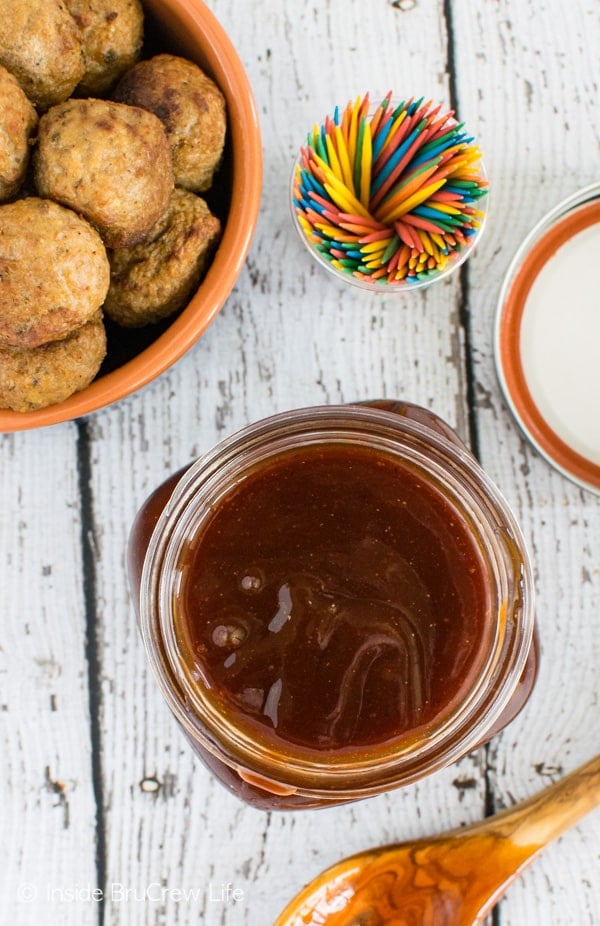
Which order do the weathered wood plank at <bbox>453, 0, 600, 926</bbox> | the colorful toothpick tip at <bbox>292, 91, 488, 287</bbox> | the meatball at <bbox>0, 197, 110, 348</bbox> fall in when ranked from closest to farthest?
the meatball at <bbox>0, 197, 110, 348</bbox>, the colorful toothpick tip at <bbox>292, 91, 488, 287</bbox>, the weathered wood plank at <bbox>453, 0, 600, 926</bbox>

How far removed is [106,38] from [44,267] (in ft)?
0.62

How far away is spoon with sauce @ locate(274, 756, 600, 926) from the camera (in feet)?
2.60

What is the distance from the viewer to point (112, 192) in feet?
1.98

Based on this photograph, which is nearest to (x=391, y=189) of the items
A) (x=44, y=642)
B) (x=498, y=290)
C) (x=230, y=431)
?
(x=498, y=290)

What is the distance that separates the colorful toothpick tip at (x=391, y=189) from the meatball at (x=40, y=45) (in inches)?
7.8

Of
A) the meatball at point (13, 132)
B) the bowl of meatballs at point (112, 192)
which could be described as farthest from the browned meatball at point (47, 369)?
the meatball at point (13, 132)

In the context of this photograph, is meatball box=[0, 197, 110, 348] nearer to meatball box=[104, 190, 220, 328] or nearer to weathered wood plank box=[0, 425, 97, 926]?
meatball box=[104, 190, 220, 328]

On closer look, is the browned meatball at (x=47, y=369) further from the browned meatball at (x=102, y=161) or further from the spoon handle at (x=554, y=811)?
the spoon handle at (x=554, y=811)

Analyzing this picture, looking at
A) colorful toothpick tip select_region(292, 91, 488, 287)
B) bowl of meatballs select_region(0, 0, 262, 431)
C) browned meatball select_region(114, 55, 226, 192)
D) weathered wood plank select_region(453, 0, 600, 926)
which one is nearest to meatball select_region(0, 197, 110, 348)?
bowl of meatballs select_region(0, 0, 262, 431)

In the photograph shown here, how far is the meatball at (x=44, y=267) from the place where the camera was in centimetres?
59

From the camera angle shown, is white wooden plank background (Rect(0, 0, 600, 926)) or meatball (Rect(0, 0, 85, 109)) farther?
white wooden plank background (Rect(0, 0, 600, 926))

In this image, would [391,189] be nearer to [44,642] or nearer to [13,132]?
[13,132]

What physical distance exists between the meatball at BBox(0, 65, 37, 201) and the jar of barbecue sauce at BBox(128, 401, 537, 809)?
23 centimetres

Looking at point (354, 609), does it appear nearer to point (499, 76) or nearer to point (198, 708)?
point (198, 708)
